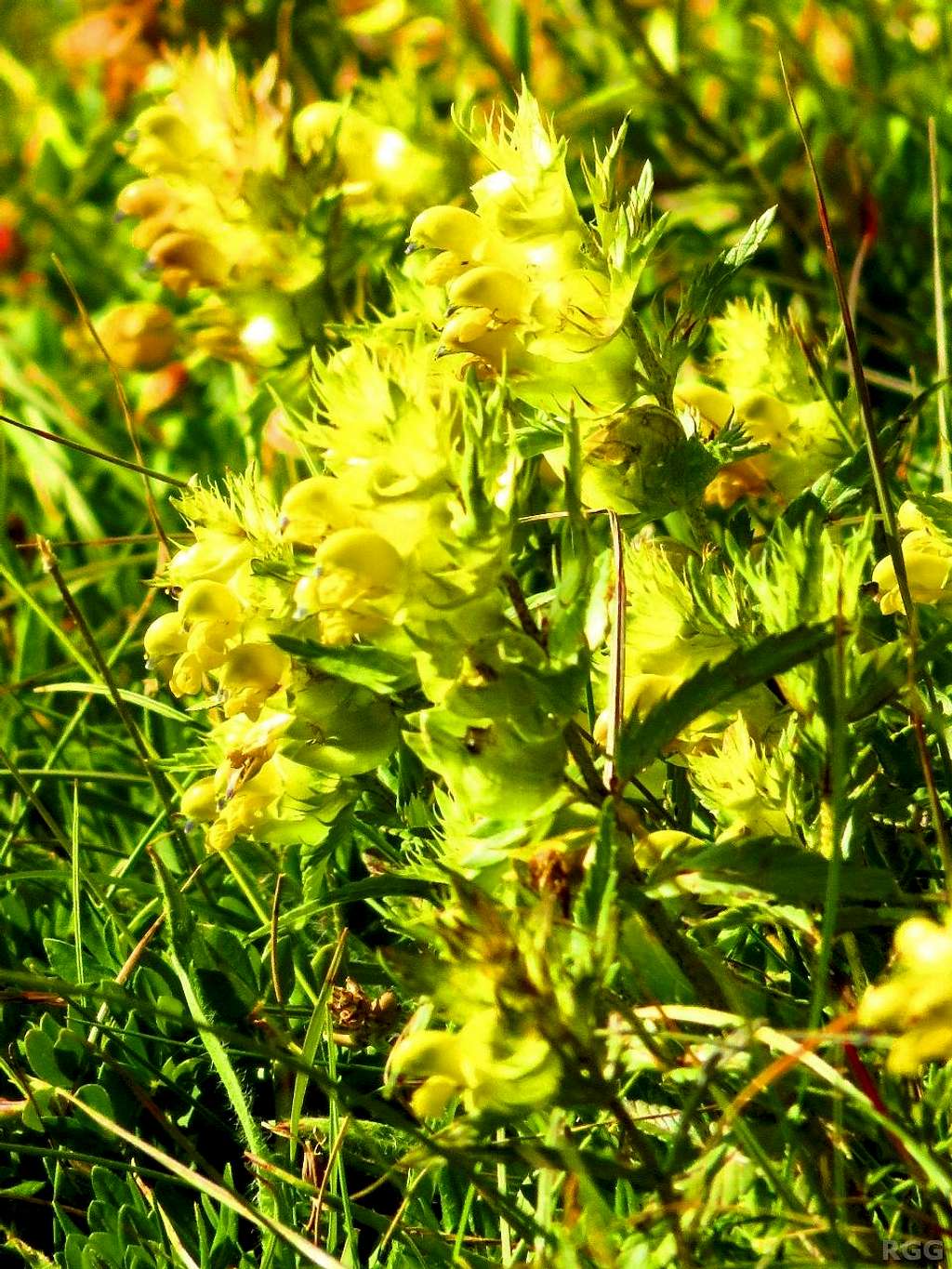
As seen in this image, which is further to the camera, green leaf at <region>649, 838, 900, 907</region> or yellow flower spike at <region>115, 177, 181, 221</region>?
yellow flower spike at <region>115, 177, 181, 221</region>

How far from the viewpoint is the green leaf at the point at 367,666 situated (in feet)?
2.85

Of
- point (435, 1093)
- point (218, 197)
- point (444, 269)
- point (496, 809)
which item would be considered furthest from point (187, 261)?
point (435, 1093)

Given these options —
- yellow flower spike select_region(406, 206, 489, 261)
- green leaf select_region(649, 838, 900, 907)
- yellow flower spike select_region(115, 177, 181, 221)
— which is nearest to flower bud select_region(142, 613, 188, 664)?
yellow flower spike select_region(406, 206, 489, 261)

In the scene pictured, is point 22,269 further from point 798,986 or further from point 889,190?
point 798,986

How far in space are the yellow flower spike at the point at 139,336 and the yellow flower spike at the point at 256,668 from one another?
4.60ft

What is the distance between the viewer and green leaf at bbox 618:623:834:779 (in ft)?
2.62

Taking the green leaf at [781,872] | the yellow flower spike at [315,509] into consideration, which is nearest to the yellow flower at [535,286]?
the yellow flower spike at [315,509]

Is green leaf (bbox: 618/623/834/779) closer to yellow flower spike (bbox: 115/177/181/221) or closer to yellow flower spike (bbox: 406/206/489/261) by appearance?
yellow flower spike (bbox: 406/206/489/261)

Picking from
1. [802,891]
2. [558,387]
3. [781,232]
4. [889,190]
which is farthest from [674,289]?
[802,891]

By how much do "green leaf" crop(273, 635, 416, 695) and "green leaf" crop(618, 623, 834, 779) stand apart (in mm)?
145

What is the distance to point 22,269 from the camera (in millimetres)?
2840

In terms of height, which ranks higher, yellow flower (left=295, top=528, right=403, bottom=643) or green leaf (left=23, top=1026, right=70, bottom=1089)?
yellow flower (left=295, top=528, right=403, bottom=643)

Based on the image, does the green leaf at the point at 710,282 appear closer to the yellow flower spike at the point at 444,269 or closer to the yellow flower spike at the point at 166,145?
the yellow flower spike at the point at 444,269

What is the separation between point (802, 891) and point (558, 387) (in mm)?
397
